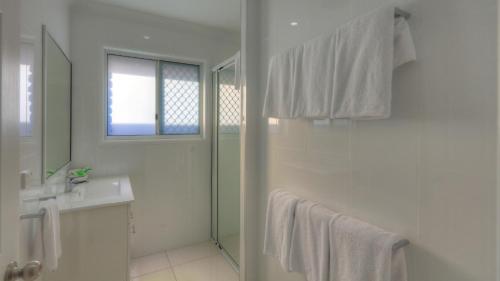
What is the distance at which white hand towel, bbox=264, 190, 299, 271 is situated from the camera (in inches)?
48.3

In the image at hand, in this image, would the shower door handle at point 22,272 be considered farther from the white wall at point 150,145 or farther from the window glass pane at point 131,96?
the window glass pane at point 131,96

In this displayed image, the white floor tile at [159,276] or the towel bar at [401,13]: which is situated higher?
the towel bar at [401,13]

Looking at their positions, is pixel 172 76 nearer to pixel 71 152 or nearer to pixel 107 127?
pixel 107 127

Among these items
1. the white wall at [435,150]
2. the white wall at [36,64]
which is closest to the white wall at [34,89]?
the white wall at [36,64]

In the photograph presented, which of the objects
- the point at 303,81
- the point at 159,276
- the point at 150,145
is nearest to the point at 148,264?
the point at 159,276

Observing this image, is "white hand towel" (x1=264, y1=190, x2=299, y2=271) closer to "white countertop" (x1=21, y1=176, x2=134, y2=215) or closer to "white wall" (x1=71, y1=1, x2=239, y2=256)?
"white countertop" (x1=21, y1=176, x2=134, y2=215)

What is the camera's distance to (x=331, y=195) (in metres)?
1.14

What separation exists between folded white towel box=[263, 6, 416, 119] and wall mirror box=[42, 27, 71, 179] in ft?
4.35

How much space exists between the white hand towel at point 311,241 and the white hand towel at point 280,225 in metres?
0.03

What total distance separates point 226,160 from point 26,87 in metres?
1.70

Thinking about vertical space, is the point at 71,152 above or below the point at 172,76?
below

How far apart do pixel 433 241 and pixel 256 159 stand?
3.69ft

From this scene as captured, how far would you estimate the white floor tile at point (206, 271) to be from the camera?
7.02ft

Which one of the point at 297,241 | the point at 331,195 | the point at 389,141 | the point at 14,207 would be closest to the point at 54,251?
the point at 14,207
